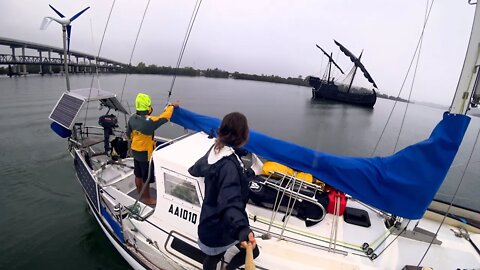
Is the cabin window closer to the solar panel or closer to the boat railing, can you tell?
the boat railing

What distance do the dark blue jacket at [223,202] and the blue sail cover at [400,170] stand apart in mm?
1468

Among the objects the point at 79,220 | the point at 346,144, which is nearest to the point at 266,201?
the point at 79,220

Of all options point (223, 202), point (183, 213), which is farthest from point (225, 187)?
point (183, 213)

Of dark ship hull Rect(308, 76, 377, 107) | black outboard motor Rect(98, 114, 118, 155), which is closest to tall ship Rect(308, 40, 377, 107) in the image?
dark ship hull Rect(308, 76, 377, 107)

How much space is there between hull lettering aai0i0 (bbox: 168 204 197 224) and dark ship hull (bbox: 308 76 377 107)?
51145mm

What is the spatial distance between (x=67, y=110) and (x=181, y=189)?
138 inches

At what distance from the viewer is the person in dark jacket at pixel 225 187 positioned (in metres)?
1.86

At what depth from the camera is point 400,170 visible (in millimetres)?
2744

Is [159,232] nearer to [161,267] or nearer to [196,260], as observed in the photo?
[161,267]

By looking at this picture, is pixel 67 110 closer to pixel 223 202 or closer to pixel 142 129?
pixel 142 129

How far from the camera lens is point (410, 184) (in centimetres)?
266

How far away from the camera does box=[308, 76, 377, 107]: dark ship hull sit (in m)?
47.4

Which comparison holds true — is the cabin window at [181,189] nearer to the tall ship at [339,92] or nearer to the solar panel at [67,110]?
the solar panel at [67,110]

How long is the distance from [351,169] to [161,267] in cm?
284
